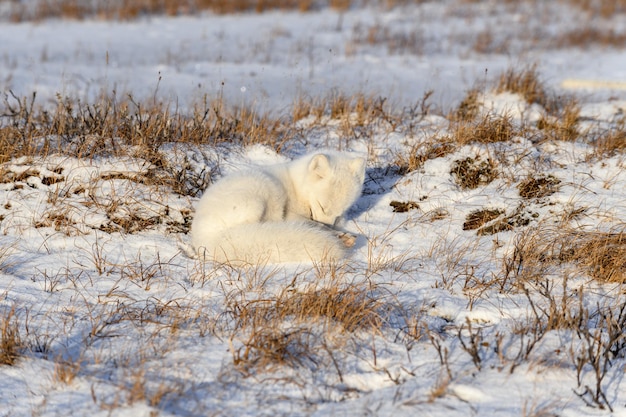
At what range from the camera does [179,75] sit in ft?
34.1

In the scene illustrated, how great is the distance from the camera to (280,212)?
485 centimetres

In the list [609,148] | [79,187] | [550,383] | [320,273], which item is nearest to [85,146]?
[79,187]

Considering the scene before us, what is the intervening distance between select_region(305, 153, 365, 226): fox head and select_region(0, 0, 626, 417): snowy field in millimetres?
355

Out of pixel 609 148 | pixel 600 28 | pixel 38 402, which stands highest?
pixel 600 28

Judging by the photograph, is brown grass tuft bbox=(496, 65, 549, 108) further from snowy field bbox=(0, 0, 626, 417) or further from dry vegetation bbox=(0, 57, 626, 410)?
dry vegetation bbox=(0, 57, 626, 410)

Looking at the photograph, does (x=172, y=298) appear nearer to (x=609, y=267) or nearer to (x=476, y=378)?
(x=476, y=378)

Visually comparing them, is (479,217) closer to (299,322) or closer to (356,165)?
(356,165)

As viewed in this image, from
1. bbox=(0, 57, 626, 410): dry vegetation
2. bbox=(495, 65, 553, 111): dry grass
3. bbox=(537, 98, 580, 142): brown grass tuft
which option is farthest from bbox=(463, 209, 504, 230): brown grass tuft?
bbox=(495, 65, 553, 111): dry grass

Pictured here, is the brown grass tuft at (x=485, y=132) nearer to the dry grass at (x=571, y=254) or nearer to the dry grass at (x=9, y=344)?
the dry grass at (x=571, y=254)

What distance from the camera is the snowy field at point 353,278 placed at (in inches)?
120

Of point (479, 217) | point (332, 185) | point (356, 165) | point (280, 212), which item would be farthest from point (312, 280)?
point (479, 217)

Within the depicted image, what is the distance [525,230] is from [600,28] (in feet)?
41.8

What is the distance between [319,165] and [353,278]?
1.07m

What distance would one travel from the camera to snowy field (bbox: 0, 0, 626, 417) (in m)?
3.04
